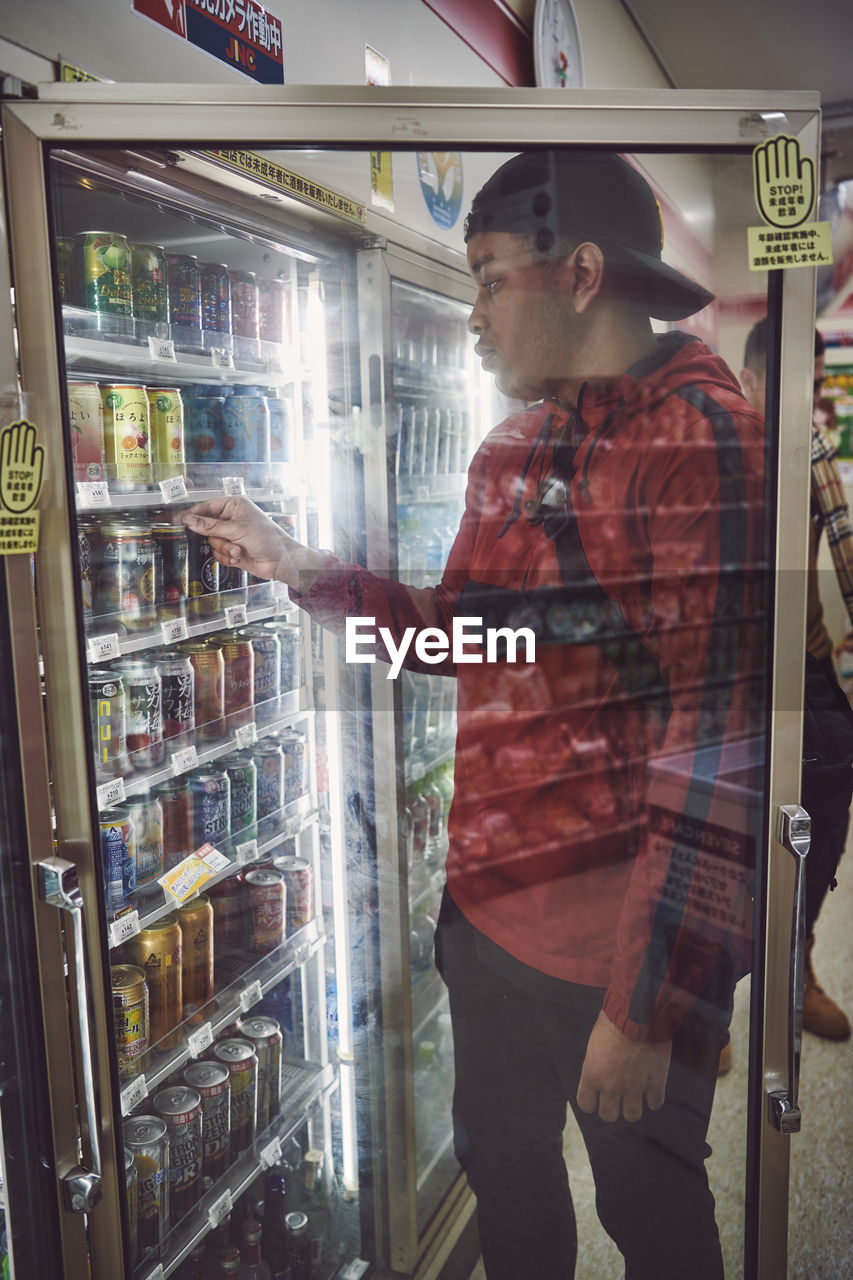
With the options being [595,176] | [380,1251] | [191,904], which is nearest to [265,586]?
[191,904]

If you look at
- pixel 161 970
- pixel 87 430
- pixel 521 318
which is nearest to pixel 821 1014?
pixel 161 970

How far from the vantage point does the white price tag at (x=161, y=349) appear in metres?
1.48

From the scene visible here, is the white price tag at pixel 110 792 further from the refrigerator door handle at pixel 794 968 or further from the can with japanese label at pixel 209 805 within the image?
the refrigerator door handle at pixel 794 968

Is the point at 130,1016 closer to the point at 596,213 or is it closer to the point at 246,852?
the point at 246,852

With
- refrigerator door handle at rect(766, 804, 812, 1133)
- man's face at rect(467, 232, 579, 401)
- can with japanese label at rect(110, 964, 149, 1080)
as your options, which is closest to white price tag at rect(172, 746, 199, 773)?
can with japanese label at rect(110, 964, 149, 1080)

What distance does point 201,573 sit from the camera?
1527 mm

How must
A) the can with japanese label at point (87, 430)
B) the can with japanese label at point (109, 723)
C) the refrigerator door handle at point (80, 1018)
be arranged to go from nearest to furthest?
the refrigerator door handle at point (80, 1018)
the can with japanese label at point (87, 430)
the can with japanese label at point (109, 723)

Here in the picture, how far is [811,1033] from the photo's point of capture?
3100 millimetres

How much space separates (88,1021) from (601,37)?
3922mm

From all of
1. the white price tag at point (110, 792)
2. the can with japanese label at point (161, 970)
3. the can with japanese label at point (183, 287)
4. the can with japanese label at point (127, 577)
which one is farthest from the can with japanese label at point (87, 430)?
the can with japanese label at point (161, 970)

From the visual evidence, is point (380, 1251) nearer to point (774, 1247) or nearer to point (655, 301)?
point (774, 1247)

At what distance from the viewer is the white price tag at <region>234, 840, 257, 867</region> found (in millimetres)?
1739

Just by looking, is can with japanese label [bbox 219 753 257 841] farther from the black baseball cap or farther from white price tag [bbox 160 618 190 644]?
the black baseball cap

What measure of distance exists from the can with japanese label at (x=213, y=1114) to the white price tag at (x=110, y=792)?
73 centimetres
